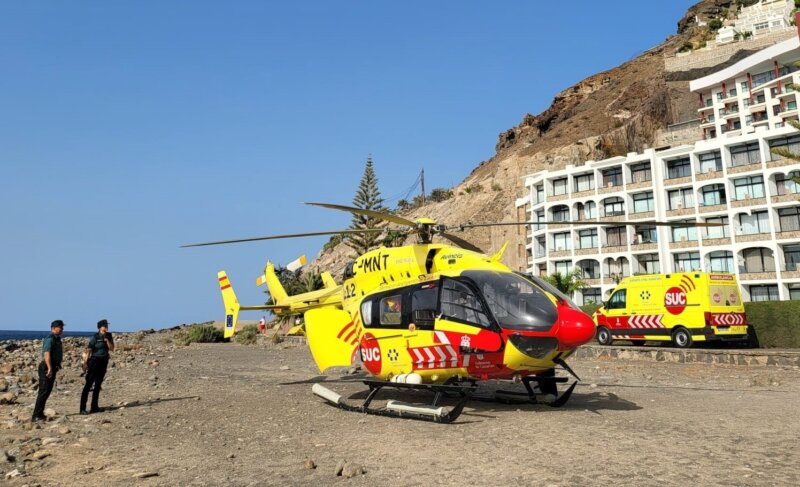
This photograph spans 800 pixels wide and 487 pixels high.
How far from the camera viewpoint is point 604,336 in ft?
91.8

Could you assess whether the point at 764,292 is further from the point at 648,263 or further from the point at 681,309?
the point at 681,309

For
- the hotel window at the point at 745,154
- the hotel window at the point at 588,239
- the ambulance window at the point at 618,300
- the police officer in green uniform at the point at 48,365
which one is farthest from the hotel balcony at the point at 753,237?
the police officer in green uniform at the point at 48,365

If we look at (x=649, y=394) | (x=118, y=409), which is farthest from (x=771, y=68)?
(x=118, y=409)

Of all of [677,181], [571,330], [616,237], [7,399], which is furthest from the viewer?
[616,237]

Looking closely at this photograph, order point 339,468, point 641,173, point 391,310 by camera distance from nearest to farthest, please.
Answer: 1. point 339,468
2. point 391,310
3. point 641,173

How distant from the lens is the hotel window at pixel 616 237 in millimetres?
49188

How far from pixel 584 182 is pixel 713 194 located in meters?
11.5

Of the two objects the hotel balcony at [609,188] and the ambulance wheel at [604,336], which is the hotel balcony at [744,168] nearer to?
the hotel balcony at [609,188]

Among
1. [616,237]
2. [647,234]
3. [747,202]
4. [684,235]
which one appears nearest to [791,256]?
[747,202]

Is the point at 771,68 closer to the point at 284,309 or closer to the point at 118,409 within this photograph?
the point at 284,309

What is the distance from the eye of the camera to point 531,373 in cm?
952

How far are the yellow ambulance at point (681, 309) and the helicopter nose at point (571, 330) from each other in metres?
17.4

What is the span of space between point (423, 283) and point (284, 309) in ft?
24.0

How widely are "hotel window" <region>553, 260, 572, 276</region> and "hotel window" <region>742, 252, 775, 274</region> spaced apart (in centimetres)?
1463
